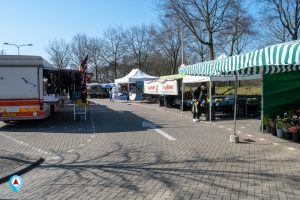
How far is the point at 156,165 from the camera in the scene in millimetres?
8258

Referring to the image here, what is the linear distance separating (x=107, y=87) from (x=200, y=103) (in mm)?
38584

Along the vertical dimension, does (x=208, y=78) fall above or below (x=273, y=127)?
above

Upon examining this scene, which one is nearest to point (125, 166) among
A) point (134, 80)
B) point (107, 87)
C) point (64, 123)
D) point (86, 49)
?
point (64, 123)

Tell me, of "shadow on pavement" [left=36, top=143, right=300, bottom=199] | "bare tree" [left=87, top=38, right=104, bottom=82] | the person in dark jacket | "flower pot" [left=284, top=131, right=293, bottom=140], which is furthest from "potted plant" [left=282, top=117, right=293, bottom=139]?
"bare tree" [left=87, top=38, right=104, bottom=82]

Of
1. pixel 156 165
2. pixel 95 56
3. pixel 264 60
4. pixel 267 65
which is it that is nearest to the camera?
pixel 156 165

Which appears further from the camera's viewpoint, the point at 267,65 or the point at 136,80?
the point at 136,80

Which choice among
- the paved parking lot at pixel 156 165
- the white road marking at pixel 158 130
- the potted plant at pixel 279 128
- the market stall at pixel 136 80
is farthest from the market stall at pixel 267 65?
the market stall at pixel 136 80

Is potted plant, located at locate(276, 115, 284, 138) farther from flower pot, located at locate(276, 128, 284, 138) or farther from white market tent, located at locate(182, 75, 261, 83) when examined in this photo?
white market tent, located at locate(182, 75, 261, 83)

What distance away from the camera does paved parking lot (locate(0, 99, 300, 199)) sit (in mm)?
6344

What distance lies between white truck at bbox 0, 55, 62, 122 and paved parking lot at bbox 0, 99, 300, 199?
1.02 meters

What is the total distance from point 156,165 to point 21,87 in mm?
8583

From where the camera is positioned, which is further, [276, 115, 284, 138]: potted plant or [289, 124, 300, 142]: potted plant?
[276, 115, 284, 138]: potted plant

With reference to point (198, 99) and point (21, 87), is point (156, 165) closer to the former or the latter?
point (21, 87)

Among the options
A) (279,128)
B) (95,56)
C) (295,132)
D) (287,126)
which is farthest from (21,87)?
(95,56)
